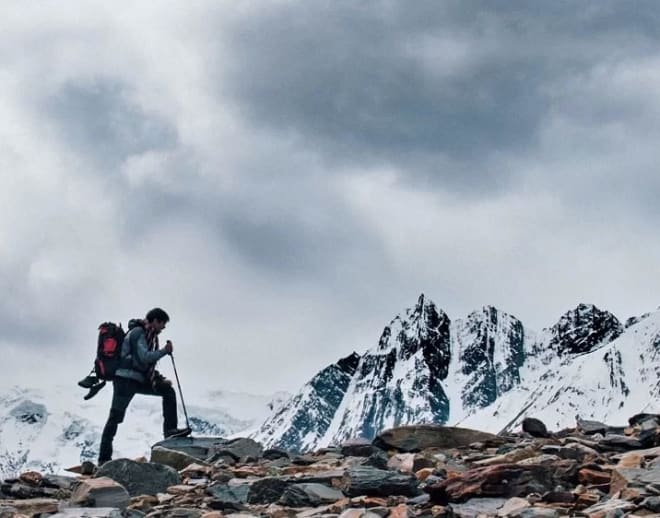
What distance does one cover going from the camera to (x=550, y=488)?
10898mm

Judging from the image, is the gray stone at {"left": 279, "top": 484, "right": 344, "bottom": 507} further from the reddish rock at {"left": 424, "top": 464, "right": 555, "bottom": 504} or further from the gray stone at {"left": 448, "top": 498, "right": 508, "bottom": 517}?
the gray stone at {"left": 448, "top": 498, "right": 508, "bottom": 517}

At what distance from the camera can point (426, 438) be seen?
17.1 metres

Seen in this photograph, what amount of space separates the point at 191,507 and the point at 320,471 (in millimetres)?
3163

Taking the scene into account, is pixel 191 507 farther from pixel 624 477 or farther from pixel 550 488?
pixel 624 477

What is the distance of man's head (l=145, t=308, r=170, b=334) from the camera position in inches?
748

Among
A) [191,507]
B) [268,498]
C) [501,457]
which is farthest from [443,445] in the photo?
[191,507]

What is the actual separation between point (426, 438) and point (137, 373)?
6.01 m

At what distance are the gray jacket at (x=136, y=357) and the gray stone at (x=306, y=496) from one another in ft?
24.0

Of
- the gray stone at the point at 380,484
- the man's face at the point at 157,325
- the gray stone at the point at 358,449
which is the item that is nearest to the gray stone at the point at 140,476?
the gray stone at the point at 380,484

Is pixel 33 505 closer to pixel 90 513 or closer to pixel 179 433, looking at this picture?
pixel 90 513

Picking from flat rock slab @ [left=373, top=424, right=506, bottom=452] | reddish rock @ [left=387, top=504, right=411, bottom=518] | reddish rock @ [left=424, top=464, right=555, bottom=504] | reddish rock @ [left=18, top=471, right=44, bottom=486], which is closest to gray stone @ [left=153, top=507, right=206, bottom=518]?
reddish rock @ [left=387, top=504, right=411, bottom=518]

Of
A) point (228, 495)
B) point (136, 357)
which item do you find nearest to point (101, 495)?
point (228, 495)

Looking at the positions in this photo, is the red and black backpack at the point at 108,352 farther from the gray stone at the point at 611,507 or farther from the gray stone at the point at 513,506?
the gray stone at the point at 611,507

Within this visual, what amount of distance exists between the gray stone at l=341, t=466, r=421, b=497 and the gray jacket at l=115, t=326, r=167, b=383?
24.7ft
